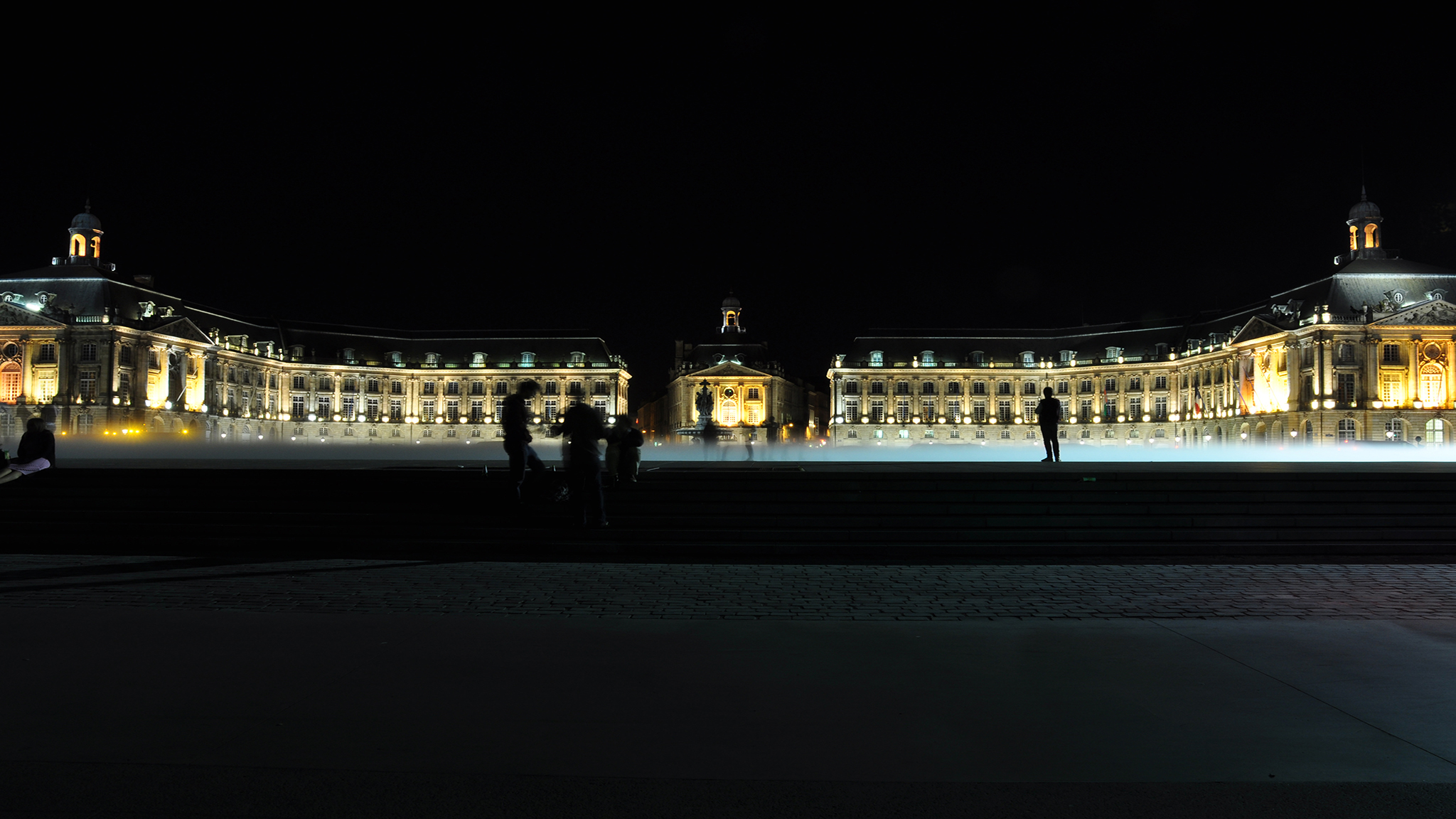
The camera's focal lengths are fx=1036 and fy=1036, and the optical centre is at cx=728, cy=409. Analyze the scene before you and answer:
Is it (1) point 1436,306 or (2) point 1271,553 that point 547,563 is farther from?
(1) point 1436,306

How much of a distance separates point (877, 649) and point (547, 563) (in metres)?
6.84

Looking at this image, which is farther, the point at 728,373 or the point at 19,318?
the point at 728,373

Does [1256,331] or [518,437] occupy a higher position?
[1256,331]

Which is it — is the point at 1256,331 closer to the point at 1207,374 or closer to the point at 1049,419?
the point at 1207,374

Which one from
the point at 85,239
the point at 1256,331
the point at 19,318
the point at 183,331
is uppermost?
the point at 85,239

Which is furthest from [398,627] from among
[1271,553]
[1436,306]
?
[1436,306]

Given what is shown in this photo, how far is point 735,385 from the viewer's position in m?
116

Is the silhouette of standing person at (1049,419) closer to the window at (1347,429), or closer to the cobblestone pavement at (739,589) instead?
the cobblestone pavement at (739,589)

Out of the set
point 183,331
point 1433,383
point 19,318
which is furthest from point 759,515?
point 19,318

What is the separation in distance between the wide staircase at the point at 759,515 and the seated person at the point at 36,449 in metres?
0.56

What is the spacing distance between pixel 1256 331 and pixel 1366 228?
13961 mm

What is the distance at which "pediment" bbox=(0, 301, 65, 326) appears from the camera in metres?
85.2

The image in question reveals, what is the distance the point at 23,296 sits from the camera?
3462 inches

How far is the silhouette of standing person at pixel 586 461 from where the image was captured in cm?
1411
